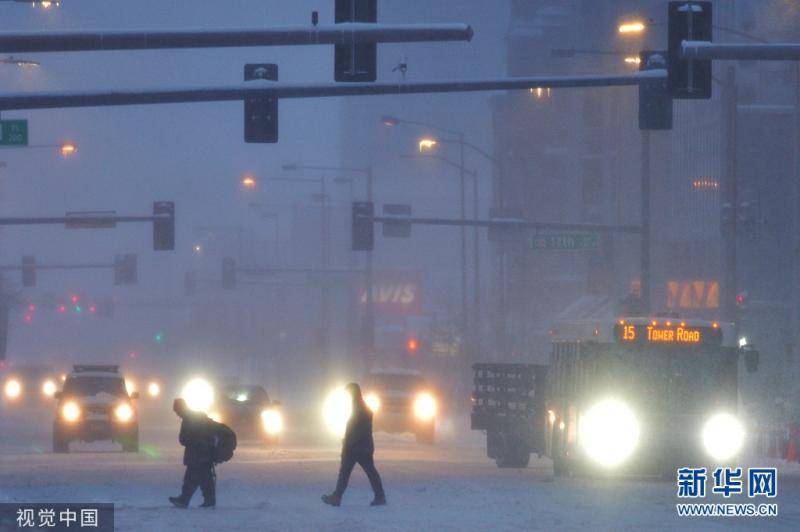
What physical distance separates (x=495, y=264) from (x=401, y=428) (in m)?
73.1

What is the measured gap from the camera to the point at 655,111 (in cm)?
2295

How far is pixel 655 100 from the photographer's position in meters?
22.9

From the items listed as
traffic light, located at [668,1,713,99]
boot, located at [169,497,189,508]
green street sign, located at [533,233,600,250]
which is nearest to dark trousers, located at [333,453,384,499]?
boot, located at [169,497,189,508]

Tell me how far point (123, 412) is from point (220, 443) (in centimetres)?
1534

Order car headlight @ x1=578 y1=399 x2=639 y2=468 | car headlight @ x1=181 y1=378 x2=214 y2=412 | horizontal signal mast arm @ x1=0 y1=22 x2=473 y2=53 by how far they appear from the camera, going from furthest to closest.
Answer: car headlight @ x1=181 y1=378 x2=214 y2=412, car headlight @ x1=578 y1=399 x2=639 y2=468, horizontal signal mast arm @ x1=0 y1=22 x2=473 y2=53

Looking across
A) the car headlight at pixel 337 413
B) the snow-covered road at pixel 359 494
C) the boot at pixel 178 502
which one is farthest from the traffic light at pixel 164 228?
the boot at pixel 178 502

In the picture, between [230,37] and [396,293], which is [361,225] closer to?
[230,37]

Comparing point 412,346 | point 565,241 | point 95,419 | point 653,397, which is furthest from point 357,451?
point 412,346

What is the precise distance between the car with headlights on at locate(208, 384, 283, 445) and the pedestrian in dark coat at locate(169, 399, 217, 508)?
1811 centimetres

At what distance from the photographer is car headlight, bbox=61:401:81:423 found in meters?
36.8

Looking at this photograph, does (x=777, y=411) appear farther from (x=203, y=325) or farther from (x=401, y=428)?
(x=203, y=325)

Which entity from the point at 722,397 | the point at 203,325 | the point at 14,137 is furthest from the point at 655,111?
the point at 203,325

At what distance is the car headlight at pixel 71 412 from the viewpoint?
121 ft

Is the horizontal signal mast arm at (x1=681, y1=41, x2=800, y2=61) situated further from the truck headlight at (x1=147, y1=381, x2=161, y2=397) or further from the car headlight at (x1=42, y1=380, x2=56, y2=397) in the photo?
the truck headlight at (x1=147, y1=381, x2=161, y2=397)
